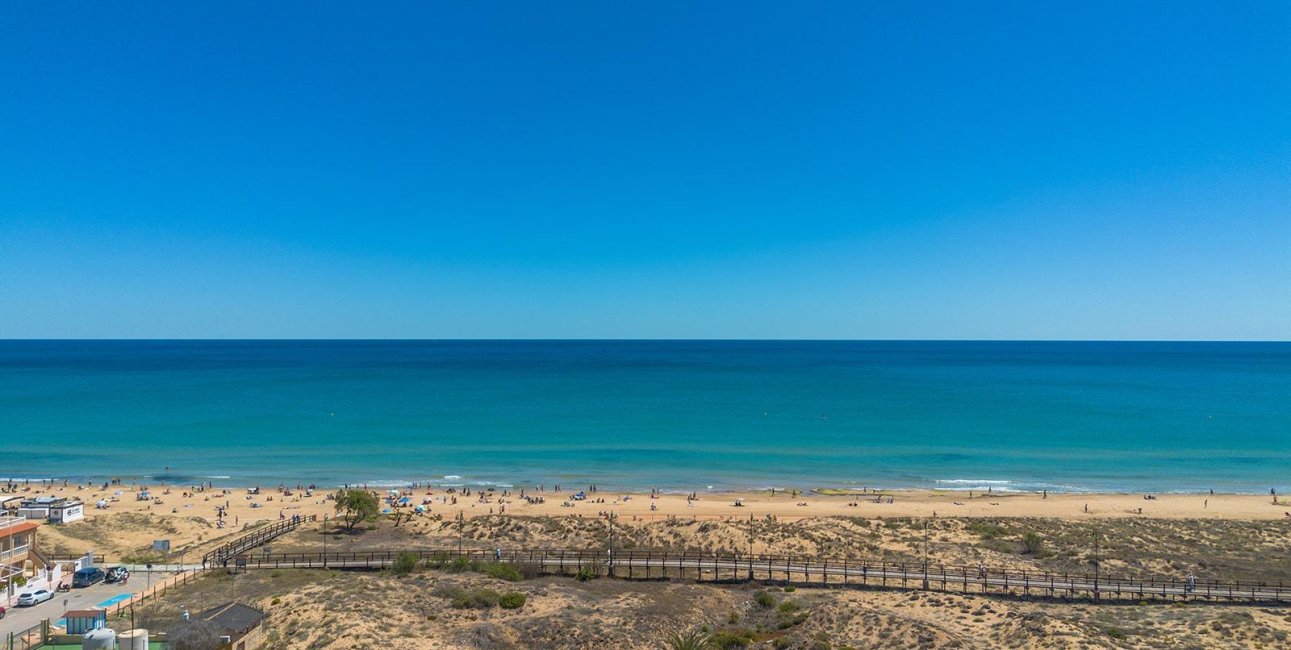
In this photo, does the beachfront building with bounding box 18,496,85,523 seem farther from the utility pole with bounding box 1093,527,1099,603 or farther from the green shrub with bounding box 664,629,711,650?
the utility pole with bounding box 1093,527,1099,603

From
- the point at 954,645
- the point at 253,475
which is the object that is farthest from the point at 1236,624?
the point at 253,475

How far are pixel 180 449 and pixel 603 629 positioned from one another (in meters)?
Result: 69.0

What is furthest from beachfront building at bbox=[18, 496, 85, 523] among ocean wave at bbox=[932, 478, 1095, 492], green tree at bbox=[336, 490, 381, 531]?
ocean wave at bbox=[932, 478, 1095, 492]

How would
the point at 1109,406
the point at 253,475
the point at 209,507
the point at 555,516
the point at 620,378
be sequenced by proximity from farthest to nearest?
the point at 620,378, the point at 1109,406, the point at 253,475, the point at 209,507, the point at 555,516

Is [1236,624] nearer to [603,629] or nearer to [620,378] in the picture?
[603,629]

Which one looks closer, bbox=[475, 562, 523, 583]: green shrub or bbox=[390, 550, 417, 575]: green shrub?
bbox=[475, 562, 523, 583]: green shrub

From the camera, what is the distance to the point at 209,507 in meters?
48.8

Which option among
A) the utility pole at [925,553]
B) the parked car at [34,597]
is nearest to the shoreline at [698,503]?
the utility pole at [925,553]

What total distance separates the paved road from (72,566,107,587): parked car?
1.08ft

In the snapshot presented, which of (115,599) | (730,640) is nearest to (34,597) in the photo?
(115,599)

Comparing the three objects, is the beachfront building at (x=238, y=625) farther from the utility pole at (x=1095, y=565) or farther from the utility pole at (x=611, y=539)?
the utility pole at (x=1095, y=565)

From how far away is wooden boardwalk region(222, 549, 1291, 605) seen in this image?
30078mm

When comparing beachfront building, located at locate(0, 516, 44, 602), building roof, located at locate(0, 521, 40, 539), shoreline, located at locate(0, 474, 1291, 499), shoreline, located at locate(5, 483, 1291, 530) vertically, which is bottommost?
shoreline, located at locate(0, 474, 1291, 499)

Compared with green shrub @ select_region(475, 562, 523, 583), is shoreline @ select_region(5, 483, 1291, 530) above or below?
below
